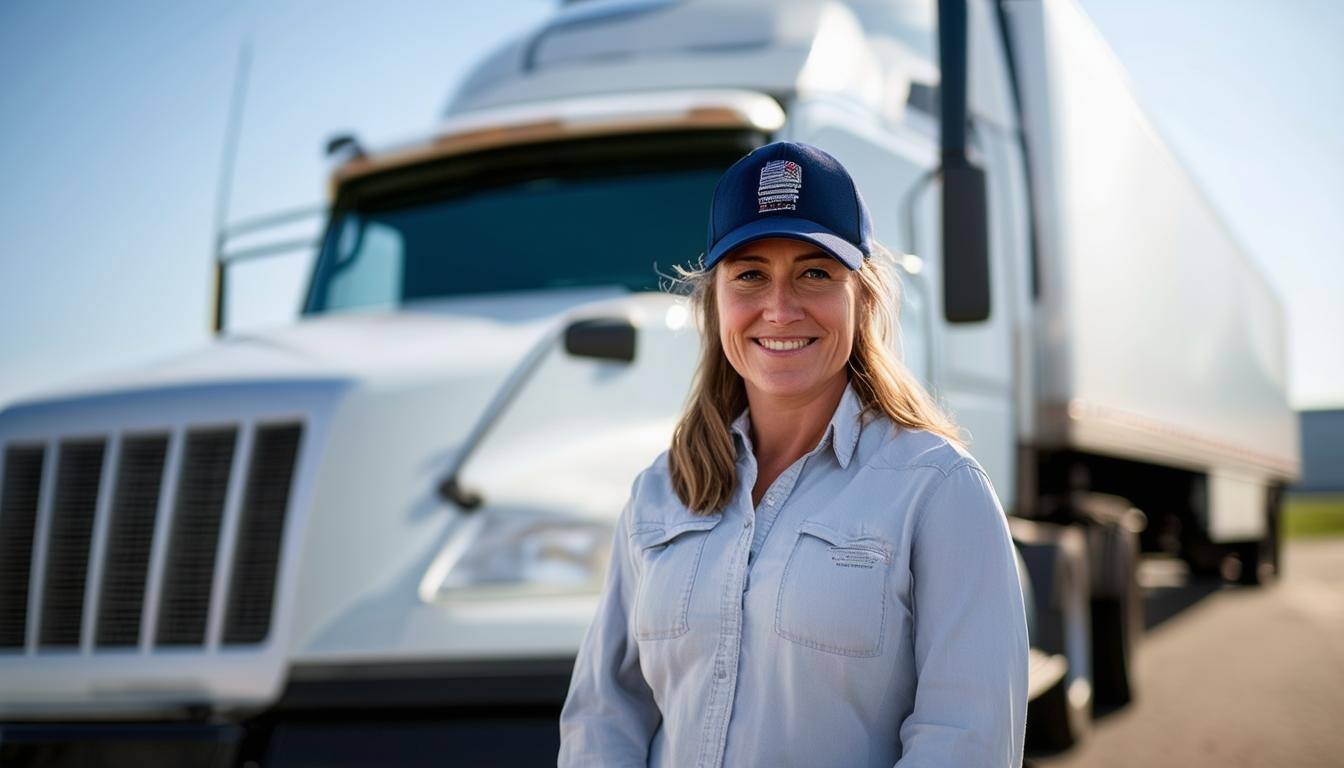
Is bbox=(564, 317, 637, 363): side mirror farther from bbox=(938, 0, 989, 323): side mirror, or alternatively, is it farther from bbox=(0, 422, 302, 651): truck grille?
bbox=(938, 0, 989, 323): side mirror

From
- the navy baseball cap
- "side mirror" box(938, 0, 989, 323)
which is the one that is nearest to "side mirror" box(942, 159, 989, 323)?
"side mirror" box(938, 0, 989, 323)

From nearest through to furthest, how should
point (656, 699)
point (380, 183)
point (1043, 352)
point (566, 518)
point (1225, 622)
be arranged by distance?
1. point (656, 699)
2. point (566, 518)
3. point (380, 183)
4. point (1043, 352)
5. point (1225, 622)

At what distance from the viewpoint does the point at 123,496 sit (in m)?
3.47

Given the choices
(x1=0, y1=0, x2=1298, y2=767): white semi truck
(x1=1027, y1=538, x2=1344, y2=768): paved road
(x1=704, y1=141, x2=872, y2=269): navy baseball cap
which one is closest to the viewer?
(x1=704, y1=141, x2=872, y2=269): navy baseball cap

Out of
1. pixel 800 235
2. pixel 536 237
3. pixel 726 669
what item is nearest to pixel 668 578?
pixel 726 669

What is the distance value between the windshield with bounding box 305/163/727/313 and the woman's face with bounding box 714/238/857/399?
6.34 feet

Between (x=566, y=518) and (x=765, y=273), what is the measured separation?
162cm

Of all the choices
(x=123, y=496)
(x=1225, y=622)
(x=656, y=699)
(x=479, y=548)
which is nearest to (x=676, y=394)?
(x=479, y=548)

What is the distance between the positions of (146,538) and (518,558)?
1.11 m

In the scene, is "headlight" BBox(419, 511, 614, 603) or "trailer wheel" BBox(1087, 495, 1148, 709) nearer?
"headlight" BBox(419, 511, 614, 603)

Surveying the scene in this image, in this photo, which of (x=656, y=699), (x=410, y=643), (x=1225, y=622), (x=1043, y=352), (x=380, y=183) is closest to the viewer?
(x=656, y=699)

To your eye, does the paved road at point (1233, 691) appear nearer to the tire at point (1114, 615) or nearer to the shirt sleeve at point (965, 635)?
the tire at point (1114, 615)

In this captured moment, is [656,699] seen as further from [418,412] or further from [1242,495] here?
[1242,495]

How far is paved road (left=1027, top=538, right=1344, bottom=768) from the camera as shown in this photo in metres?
5.78
